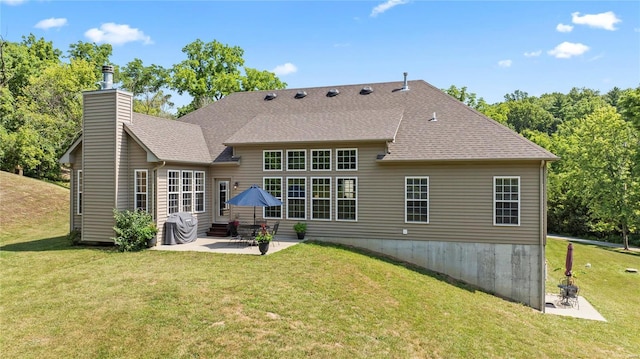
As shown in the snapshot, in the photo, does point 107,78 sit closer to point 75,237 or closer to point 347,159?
point 75,237

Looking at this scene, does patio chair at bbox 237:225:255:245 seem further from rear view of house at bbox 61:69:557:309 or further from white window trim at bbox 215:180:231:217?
white window trim at bbox 215:180:231:217

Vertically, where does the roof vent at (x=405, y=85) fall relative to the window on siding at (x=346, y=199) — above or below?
above

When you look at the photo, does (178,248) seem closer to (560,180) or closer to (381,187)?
(381,187)

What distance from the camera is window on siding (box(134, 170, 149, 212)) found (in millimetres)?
14023

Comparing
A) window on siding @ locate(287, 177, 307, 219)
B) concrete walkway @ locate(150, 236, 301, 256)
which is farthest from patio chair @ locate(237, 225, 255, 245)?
window on siding @ locate(287, 177, 307, 219)

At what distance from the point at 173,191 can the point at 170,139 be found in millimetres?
2329

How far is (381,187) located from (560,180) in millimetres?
26602

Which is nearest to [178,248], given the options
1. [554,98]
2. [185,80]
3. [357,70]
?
[357,70]

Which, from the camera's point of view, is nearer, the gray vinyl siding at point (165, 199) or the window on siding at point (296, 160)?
the gray vinyl siding at point (165, 199)

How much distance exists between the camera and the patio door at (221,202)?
17094 millimetres

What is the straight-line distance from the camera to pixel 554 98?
85938 mm

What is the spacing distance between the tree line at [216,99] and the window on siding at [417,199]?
68.3 ft

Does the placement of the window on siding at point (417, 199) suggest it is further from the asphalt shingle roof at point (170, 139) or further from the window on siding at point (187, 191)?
the window on siding at point (187, 191)

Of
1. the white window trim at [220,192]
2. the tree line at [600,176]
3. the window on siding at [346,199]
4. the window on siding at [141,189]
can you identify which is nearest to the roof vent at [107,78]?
the window on siding at [141,189]
